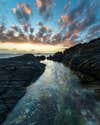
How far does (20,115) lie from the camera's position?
36.4 feet

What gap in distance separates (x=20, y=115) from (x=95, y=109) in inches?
241

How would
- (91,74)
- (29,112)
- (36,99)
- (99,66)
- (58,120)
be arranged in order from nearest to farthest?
(58,120) → (29,112) → (36,99) → (99,66) → (91,74)

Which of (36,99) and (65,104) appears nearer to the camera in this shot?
(65,104)

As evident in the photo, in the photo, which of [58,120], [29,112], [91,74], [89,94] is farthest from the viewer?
[91,74]

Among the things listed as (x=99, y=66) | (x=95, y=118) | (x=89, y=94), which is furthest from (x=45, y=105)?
(x=99, y=66)

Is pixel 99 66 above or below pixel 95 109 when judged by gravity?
above

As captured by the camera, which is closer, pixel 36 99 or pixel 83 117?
pixel 83 117

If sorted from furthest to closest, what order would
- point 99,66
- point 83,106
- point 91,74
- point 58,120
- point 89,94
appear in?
1. point 91,74
2. point 99,66
3. point 89,94
4. point 83,106
5. point 58,120

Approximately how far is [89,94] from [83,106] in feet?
12.1

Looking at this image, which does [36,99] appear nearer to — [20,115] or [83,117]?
[20,115]

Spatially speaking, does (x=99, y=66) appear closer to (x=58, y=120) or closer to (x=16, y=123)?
(x=58, y=120)

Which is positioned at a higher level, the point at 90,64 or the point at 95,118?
the point at 90,64

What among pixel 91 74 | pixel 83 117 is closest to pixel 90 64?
pixel 91 74

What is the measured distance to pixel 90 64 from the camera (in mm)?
27875
